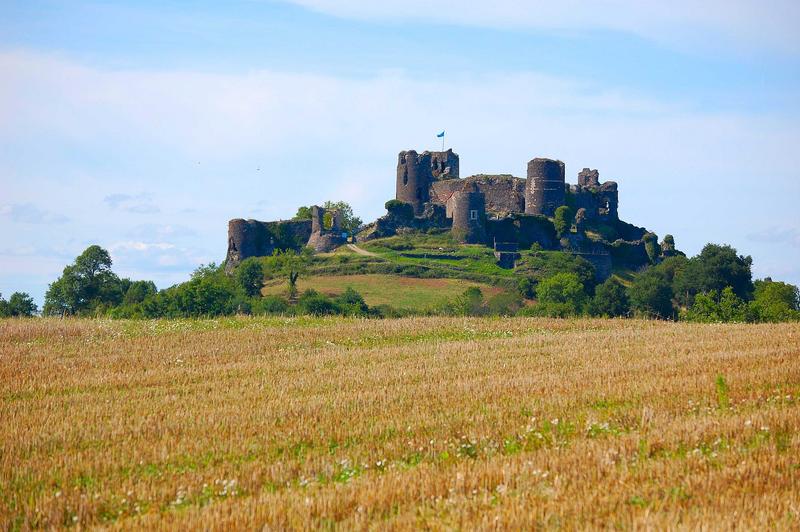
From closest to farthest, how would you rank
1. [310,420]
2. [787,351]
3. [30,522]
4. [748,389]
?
[30,522]
[310,420]
[748,389]
[787,351]

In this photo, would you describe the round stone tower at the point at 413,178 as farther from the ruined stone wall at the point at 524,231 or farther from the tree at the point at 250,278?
the tree at the point at 250,278

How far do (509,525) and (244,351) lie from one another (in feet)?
57.6

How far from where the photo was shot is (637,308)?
251 feet

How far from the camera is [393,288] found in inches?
3012

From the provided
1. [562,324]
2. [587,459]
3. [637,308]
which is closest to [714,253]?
[637,308]

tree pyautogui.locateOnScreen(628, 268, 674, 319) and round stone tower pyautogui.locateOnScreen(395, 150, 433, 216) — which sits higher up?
round stone tower pyautogui.locateOnScreen(395, 150, 433, 216)

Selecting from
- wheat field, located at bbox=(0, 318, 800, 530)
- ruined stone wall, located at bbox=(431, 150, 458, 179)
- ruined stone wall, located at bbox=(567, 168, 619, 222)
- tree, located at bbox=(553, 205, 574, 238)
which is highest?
ruined stone wall, located at bbox=(431, 150, 458, 179)

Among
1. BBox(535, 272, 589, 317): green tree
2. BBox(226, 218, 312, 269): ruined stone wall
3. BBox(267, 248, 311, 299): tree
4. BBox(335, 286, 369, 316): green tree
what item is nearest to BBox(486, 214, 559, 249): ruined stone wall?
BBox(535, 272, 589, 317): green tree

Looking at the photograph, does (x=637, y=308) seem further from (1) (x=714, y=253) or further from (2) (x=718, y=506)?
(2) (x=718, y=506)

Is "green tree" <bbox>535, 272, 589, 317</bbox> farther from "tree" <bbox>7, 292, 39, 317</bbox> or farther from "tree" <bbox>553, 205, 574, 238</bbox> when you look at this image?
"tree" <bbox>7, 292, 39, 317</bbox>

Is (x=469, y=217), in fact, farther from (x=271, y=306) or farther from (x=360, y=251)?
(x=271, y=306)

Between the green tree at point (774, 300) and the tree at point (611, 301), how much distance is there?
32.8ft

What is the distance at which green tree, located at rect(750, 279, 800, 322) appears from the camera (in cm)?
6425

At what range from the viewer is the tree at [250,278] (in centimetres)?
8000
